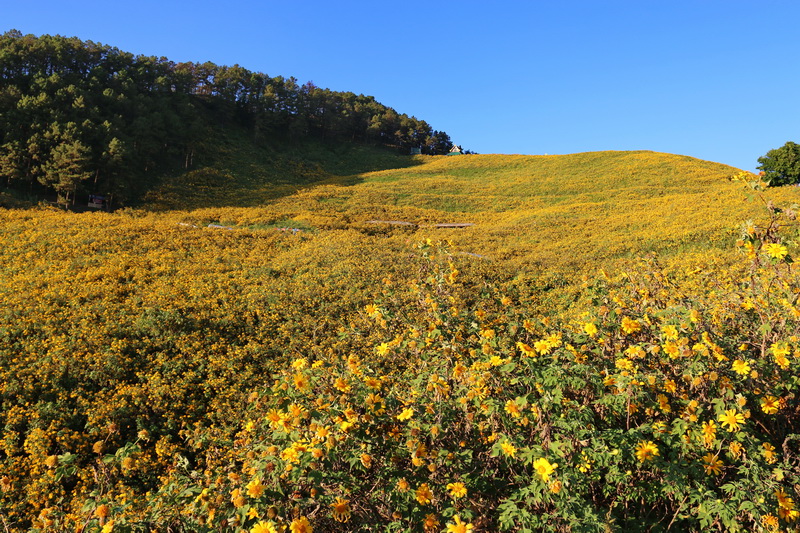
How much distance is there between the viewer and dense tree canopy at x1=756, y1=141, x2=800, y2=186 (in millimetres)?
34781

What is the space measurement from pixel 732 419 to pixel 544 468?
51.0 inches

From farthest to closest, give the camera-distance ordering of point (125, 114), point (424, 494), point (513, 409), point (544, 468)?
1. point (125, 114)
2. point (513, 409)
3. point (424, 494)
4. point (544, 468)

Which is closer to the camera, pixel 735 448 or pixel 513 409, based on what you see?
pixel 735 448

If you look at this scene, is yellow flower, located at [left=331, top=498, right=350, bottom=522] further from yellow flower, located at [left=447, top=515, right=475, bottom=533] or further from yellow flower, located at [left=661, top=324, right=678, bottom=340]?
yellow flower, located at [left=661, top=324, right=678, bottom=340]

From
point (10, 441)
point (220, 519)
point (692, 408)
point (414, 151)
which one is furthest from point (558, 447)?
point (414, 151)

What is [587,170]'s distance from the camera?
138 feet

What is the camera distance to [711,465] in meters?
2.66

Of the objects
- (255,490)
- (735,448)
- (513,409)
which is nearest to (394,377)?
(513,409)

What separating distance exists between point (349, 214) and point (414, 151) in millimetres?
43387

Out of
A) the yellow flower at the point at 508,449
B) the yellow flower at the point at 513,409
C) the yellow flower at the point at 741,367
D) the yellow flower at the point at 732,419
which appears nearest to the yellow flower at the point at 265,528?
the yellow flower at the point at 508,449

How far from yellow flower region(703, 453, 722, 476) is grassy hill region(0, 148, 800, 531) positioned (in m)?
0.02

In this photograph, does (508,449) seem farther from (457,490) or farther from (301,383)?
(301,383)

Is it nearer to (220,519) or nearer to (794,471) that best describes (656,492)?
(794,471)

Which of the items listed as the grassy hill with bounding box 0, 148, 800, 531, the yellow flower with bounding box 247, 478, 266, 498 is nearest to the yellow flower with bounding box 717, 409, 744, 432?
the grassy hill with bounding box 0, 148, 800, 531
